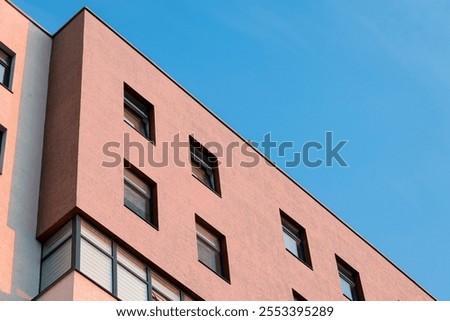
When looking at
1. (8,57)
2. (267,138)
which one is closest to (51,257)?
(8,57)

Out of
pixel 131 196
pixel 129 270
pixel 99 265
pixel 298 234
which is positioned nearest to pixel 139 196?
pixel 131 196

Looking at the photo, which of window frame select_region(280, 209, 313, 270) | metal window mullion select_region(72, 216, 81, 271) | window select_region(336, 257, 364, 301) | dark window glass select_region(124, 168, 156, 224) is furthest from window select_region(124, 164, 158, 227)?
window select_region(336, 257, 364, 301)

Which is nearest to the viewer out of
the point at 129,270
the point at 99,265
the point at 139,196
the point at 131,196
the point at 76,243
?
the point at 76,243

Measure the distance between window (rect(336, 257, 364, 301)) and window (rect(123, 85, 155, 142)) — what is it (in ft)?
27.4

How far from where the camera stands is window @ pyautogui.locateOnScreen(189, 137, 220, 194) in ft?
93.8

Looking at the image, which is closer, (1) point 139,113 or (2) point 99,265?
(2) point 99,265

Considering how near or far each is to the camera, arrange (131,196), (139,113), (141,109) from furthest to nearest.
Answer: (141,109) < (139,113) < (131,196)

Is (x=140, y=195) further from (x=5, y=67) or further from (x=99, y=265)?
(x=5, y=67)

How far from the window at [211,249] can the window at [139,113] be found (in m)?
2.85

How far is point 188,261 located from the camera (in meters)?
24.5

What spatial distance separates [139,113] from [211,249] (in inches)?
171

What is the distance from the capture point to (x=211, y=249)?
26594 mm
